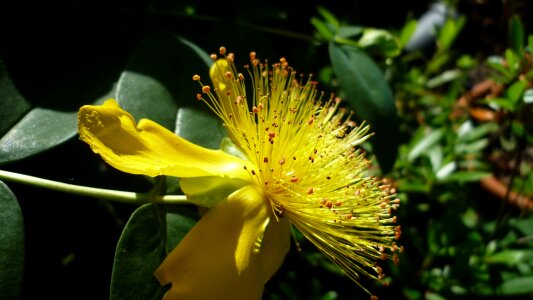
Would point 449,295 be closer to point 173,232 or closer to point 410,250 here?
point 410,250

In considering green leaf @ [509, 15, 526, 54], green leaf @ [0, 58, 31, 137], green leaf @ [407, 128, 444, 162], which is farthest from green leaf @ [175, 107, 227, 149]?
green leaf @ [509, 15, 526, 54]

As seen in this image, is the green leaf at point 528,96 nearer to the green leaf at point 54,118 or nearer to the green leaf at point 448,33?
the green leaf at point 448,33

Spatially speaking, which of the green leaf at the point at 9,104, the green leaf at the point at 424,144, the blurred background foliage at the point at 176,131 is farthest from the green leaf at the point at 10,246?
the green leaf at the point at 424,144

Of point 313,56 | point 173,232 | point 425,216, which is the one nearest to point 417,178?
point 425,216

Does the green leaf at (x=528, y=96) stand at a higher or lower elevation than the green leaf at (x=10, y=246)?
higher

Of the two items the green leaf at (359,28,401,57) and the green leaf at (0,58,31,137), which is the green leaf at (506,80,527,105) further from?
the green leaf at (0,58,31,137)

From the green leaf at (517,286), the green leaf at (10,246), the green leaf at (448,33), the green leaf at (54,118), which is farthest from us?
the green leaf at (448,33)

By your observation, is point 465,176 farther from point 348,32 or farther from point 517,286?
point 348,32

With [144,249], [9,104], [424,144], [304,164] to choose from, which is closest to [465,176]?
[424,144]
